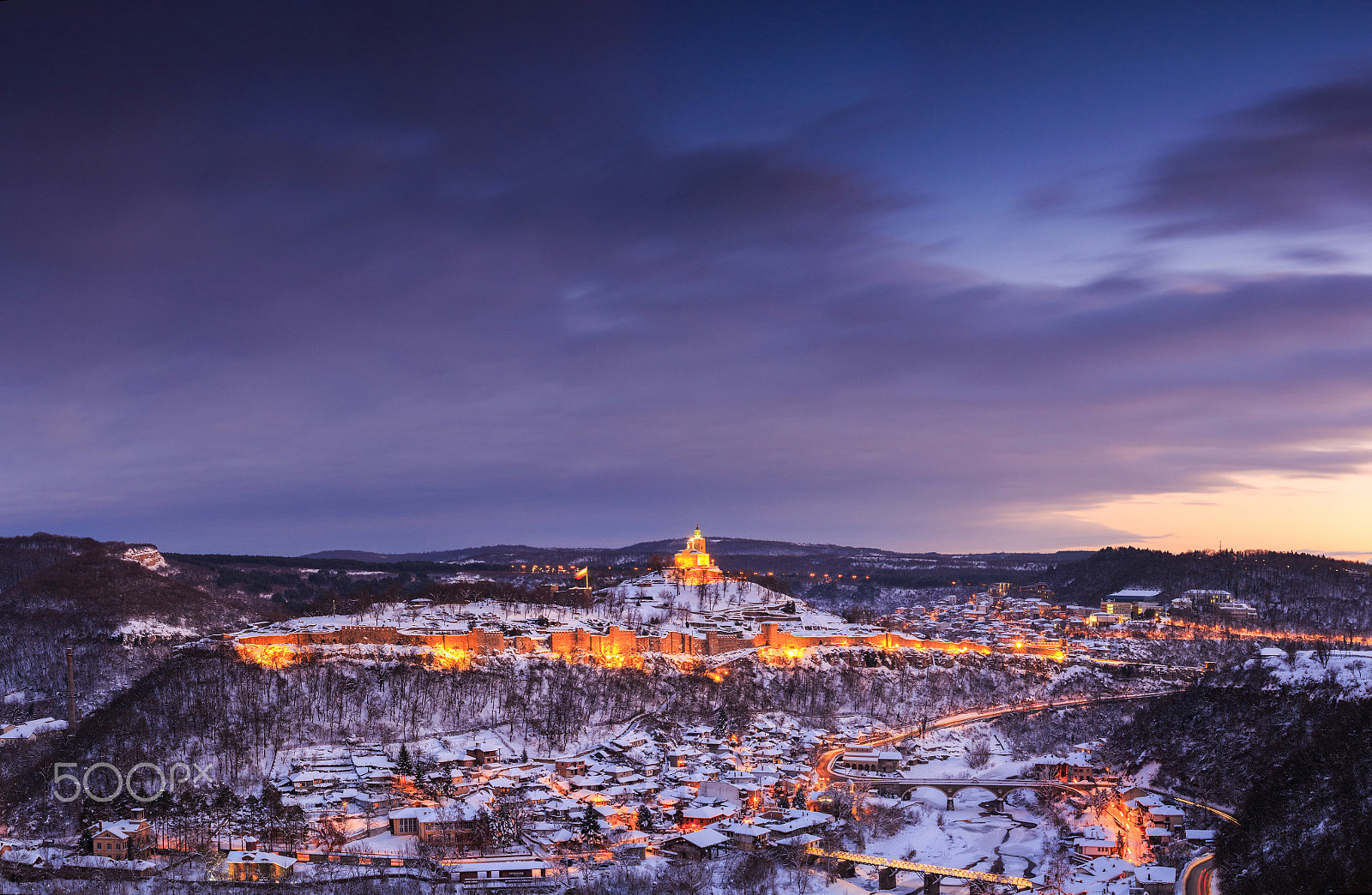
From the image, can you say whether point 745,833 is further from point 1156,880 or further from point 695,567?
point 695,567

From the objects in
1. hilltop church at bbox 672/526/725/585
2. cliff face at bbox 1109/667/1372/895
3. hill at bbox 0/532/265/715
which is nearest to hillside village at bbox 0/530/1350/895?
cliff face at bbox 1109/667/1372/895

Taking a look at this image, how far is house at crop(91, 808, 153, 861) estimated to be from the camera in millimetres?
37531

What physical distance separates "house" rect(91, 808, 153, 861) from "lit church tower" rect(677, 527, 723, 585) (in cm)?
6351

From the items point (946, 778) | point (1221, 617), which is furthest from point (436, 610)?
point (1221, 617)

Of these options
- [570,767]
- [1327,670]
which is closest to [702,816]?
[570,767]

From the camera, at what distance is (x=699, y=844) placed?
3747cm

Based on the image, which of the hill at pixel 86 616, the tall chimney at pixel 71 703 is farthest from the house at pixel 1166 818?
the hill at pixel 86 616

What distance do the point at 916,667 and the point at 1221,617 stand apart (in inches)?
1962

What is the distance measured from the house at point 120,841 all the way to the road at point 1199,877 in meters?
35.6

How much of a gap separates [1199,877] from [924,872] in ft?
29.2

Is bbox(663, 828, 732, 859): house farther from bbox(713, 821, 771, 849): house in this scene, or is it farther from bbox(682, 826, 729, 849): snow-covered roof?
bbox(713, 821, 771, 849): house

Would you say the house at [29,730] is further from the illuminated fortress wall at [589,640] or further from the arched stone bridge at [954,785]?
the arched stone bridge at [954,785]

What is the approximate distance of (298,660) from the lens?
57219 mm

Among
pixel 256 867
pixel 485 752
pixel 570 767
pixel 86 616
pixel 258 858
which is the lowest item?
pixel 256 867
